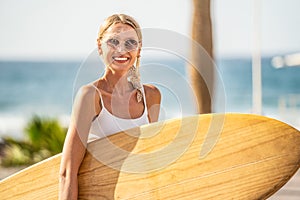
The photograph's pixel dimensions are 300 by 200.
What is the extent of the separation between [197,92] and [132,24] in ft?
8.60

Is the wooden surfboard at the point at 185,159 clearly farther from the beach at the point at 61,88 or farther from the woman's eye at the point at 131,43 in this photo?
the beach at the point at 61,88

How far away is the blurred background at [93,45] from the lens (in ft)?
93.3

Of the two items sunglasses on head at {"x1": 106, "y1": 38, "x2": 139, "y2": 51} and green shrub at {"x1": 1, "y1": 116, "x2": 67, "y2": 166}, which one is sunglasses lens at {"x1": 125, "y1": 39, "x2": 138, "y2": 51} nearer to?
sunglasses on head at {"x1": 106, "y1": 38, "x2": 139, "y2": 51}

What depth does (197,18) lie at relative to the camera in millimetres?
5156

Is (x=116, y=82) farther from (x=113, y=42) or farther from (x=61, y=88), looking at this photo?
(x=61, y=88)

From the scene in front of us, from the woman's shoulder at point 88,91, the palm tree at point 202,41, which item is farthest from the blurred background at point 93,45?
the woman's shoulder at point 88,91

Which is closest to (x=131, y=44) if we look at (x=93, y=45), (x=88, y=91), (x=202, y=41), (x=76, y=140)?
(x=88, y=91)

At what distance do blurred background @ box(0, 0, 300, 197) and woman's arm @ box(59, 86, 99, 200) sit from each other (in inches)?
912

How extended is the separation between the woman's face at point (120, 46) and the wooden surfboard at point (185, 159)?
291mm

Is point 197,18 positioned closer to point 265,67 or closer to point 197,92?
point 197,92

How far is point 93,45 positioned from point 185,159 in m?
27.6

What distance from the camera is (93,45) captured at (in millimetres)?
29828

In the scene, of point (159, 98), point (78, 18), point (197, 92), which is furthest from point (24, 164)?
point (78, 18)

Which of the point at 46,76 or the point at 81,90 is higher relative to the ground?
the point at 46,76
